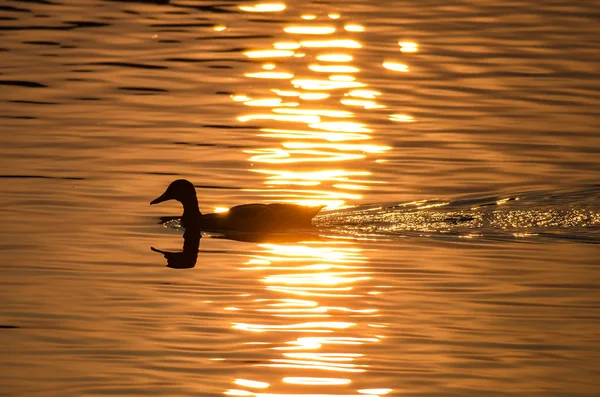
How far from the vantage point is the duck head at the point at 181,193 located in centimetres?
1980

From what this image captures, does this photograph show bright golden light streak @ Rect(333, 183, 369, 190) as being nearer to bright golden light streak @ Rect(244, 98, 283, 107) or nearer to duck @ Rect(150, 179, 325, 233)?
duck @ Rect(150, 179, 325, 233)

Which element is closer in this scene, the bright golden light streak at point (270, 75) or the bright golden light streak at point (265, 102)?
the bright golden light streak at point (265, 102)

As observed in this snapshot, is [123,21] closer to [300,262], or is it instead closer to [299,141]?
[299,141]

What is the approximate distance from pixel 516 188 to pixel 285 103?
795 centimetres

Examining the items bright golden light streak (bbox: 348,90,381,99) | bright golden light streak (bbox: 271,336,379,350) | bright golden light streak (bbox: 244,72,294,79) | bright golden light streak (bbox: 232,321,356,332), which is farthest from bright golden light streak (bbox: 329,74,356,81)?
bright golden light streak (bbox: 271,336,379,350)

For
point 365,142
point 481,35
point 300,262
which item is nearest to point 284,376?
point 300,262

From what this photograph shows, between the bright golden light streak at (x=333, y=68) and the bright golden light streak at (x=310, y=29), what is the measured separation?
4.23 meters

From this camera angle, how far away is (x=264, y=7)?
40.2 meters

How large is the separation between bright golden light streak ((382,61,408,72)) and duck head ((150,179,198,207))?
1207 cm

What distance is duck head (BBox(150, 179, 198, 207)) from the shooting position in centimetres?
1980

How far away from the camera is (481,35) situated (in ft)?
114

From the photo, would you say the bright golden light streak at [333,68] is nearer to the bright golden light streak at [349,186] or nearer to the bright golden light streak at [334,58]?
the bright golden light streak at [334,58]

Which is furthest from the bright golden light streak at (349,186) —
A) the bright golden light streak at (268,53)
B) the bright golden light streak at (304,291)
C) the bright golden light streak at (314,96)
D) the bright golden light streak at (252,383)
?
the bright golden light streak at (268,53)

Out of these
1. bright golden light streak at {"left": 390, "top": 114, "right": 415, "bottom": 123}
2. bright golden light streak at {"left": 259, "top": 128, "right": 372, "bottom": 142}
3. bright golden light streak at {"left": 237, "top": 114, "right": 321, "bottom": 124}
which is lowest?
bright golden light streak at {"left": 259, "top": 128, "right": 372, "bottom": 142}
